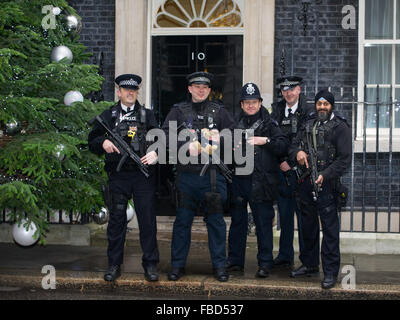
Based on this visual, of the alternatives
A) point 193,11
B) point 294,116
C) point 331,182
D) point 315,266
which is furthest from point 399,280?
point 193,11

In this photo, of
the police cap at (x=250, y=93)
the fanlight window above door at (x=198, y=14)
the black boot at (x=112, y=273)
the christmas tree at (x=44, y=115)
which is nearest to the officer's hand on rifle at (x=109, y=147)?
the christmas tree at (x=44, y=115)

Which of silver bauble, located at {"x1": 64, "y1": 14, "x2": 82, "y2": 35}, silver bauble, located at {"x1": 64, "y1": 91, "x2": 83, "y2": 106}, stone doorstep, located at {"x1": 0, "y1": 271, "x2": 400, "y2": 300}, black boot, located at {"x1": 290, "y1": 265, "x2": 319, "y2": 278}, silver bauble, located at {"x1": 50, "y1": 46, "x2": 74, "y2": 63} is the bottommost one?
stone doorstep, located at {"x1": 0, "y1": 271, "x2": 400, "y2": 300}

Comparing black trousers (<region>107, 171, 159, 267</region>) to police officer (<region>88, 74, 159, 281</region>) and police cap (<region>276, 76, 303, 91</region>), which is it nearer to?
police officer (<region>88, 74, 159, 281</region>)

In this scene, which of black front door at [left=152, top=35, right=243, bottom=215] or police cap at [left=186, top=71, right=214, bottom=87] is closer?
police cap at [left=186, top=71, right=214, bottom=87]

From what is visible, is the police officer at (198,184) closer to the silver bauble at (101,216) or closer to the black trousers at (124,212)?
the black trousers at (124,212)

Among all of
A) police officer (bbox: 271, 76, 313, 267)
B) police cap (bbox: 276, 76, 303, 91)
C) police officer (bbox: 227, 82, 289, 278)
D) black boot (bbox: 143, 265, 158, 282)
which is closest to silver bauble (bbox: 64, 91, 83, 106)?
police officer (bbox: 227, 82, 289, 278)

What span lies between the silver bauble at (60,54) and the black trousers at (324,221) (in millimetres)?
3187

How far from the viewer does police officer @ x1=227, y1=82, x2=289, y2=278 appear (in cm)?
723

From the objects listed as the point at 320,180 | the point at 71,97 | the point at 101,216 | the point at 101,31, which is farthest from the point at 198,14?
the point at 320,180

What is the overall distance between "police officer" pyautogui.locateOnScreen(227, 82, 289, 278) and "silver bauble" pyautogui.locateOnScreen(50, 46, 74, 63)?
2247mm

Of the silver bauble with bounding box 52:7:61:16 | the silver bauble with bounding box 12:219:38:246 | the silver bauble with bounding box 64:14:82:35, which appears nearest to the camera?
the silver bauble with bounding box 12:219:38:246

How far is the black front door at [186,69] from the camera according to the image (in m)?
10.5

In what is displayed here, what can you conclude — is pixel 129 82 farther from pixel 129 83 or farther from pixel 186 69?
pixel 186 69

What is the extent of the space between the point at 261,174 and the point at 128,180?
1.40 m
